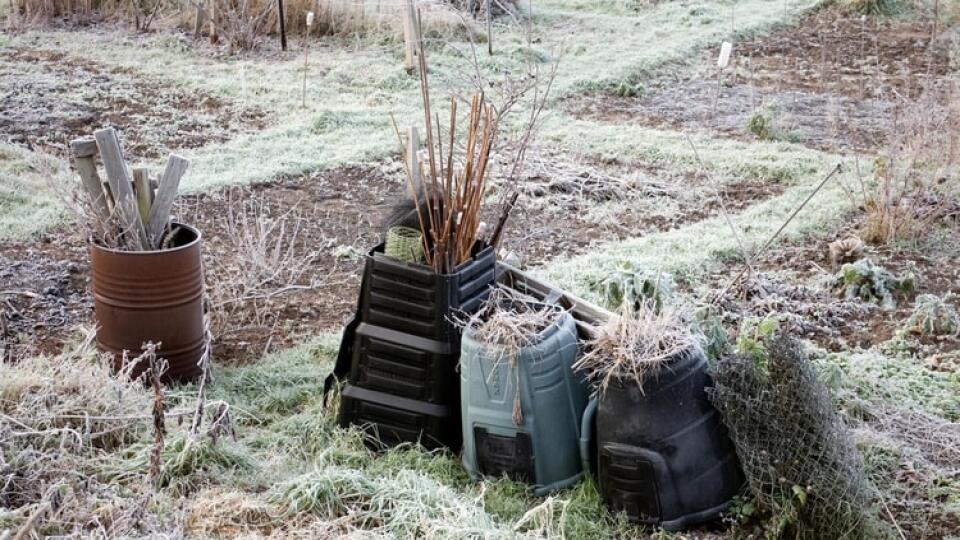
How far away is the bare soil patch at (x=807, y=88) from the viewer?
891 centimetres

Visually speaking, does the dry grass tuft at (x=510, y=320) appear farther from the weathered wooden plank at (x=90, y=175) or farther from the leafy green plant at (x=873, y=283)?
the leafy green plant at (x=873, y=283)

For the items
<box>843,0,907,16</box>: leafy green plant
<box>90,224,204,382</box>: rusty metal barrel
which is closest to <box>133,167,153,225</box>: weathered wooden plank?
<box>90,224,204,382</box>: rusty metal barrel

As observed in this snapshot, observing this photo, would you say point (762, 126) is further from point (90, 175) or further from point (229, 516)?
point (229, 516)

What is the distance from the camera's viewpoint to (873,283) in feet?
18.7

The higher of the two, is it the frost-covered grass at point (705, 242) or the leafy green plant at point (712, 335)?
the leafy green plant at point (712, 335)

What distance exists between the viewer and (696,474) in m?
3.64

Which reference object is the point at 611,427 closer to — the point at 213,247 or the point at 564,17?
the point at 213,247

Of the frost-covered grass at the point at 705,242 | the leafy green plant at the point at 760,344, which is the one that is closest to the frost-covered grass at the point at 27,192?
the frost-covered grass at the point at 705,242

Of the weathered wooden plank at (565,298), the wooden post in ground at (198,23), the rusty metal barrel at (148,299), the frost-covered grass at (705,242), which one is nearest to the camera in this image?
the weathered wooden plank at (565,298)

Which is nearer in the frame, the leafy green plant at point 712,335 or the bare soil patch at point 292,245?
the leafy green plant at point 712,335

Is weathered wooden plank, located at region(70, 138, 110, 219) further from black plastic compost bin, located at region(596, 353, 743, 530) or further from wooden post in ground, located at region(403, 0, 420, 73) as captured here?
wooden post in ground, located at region(403, 0, 420, 73)

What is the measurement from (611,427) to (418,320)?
A: 814mm

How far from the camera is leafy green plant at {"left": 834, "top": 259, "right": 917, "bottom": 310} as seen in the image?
5.67 m

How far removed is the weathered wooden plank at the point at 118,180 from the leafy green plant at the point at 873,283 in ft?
11.4
